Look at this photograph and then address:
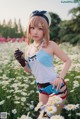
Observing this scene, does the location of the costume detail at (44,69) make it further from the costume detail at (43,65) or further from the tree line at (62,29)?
the tree line at (62,29)

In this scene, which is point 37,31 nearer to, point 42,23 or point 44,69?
point 42,23

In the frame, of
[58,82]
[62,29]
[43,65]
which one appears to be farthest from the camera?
[62,29]

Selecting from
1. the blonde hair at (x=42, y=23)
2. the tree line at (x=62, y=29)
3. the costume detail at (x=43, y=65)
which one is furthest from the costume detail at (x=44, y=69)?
the tree line at (x=62, y=29)

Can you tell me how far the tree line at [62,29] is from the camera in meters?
18.4

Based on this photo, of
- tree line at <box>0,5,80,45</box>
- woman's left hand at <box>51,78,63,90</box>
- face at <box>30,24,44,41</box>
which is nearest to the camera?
woman's left hand at <box>51,78,63,90</box>

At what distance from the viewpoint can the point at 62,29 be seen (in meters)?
20.7

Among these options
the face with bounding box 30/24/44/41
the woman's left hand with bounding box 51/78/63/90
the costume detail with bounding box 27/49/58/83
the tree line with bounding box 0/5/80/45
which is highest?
the face with bounding box 30/24/44/41

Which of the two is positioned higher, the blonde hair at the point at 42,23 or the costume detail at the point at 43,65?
the blonde hair at the point at 42,23

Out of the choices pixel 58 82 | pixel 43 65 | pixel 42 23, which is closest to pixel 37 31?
pixel 42 23

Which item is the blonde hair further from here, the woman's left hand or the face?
the woman's left hand

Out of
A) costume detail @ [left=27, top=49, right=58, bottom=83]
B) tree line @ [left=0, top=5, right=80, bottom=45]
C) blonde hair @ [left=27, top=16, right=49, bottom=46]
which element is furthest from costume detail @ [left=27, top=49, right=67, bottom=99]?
tree line @ [left=0, top=5, right=80, bottom=45]

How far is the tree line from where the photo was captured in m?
18.4

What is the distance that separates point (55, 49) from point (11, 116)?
1373 mm

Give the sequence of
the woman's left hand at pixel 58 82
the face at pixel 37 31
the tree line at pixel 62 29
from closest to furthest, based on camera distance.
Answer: the woman's left hand at pixel 58 82
the face at pixel 37 31
the tree line at pixel 62 29
